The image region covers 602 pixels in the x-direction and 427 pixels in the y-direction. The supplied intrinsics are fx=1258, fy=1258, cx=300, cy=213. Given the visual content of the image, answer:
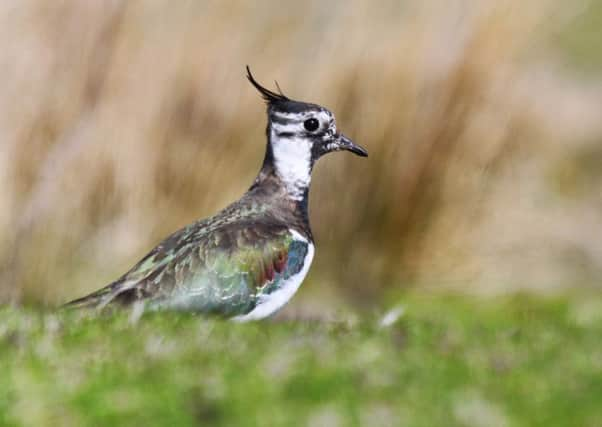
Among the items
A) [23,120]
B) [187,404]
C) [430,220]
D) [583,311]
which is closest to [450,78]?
[430,220]

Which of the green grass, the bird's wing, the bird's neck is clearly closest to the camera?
the green grass

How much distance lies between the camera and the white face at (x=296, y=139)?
10508 mm

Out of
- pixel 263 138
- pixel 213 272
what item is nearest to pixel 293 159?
pixel 213 272

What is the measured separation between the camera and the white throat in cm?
1044

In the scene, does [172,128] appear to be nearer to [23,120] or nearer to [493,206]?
[23,120]

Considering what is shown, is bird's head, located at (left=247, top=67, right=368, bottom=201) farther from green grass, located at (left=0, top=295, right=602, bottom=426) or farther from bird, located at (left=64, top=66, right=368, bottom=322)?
green grass, located at (left=0, top=295, right=602, bottom=426)

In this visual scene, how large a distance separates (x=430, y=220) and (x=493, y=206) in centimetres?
100

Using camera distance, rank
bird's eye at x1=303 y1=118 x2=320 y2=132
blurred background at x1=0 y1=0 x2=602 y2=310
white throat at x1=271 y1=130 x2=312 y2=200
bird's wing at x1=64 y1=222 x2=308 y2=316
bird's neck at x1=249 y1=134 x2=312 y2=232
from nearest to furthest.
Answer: bird's wing at x1=64 y1=222 x2=308 y2=316, bird's neck at x1=249 y1=134 x2=312 y2=232, white throat at x1=271 y1=130 x2=312 y2=200, bird's eye at x1=303 y1=118 x2=320 y2=132, blurred background at x1=0 y1=0 x2=602 y2=310

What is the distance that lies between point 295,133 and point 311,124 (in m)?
0.15

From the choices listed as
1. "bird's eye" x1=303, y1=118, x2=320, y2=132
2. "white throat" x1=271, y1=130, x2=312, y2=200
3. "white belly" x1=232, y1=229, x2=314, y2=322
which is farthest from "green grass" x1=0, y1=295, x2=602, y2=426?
"bird's eye" x1=303, y1=118, x2=320, y2=132

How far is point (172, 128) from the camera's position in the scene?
13.9 m

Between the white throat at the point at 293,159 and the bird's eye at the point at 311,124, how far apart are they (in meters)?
0.11

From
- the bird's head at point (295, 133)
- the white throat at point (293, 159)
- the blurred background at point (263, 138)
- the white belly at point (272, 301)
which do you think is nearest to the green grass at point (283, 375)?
the white belly at point (272, 301)

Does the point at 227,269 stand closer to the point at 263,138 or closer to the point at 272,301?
the point at 272,301
